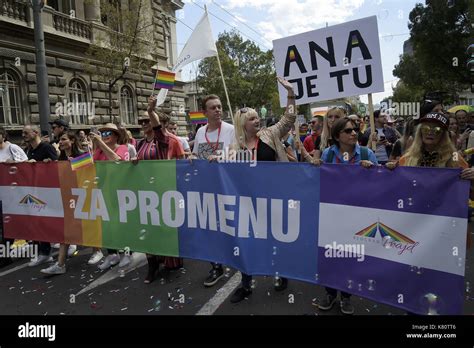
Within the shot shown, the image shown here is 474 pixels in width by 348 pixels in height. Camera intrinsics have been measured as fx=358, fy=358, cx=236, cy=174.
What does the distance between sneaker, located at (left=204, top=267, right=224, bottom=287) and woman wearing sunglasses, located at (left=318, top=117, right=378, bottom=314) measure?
4.03 ft

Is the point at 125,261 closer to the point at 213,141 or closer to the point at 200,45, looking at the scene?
the point at 213,141

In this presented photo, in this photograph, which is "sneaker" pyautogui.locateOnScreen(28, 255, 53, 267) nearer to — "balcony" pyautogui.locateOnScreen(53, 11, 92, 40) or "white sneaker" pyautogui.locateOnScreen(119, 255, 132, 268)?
"white sneaker" pyautogui.locateOnScreen(119, 255, 132, 268)

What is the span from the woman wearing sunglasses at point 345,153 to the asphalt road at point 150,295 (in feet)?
0.32

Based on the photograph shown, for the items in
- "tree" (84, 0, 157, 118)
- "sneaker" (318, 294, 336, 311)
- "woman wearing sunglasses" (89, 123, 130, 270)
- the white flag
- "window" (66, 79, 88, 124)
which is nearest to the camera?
"sneaker" (318, 294, 336, 311)

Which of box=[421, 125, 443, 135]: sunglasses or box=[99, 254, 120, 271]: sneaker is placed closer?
box=[421, 125, 443, 135]: sunglasses

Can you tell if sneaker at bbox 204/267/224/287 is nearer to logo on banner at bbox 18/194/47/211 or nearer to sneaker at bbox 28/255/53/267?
logo on banner at bbox 18/194/47/211

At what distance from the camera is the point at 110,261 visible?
4.75 m

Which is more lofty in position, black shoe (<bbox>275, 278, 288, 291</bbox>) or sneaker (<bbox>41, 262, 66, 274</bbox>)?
sneaker (<bbox>41, 262, 66, 274</bbox>)

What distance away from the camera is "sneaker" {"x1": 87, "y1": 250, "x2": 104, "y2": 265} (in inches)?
192

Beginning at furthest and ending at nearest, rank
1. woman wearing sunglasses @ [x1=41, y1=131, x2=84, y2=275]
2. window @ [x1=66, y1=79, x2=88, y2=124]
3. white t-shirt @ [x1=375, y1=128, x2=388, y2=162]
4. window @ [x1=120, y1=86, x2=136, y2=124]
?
window @ [x1=120, y1=86, x2=136, y2=124], window @ [x1=66, y1=79, x2=88, y2=124], white t-shirt @ [x1=375, y1=128, x2=388, y2=162], woman wearing sunglasses @ [x1=41, y1=131, x2=84, y2=275]

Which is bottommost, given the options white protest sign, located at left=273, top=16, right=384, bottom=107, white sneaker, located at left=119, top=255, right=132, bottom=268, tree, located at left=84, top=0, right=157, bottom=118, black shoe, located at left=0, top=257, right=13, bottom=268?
white sneaker, located at left=119, top=255, right=132, bottom=268

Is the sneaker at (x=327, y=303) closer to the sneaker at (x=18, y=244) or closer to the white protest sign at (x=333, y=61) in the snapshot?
the white protest sign at (x=333, y=61)

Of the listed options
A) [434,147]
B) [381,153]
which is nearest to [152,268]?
[434,147]

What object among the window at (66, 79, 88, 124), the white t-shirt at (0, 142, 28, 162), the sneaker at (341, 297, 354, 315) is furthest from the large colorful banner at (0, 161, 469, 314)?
the window at (66, 79, 88, 124)
